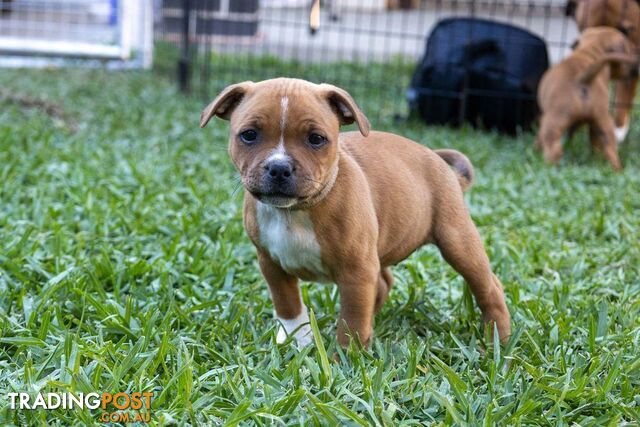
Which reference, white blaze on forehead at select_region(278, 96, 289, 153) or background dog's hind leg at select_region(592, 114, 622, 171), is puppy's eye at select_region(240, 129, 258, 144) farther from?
background dog's hind leg at select_region(592, 114, 622, 171)

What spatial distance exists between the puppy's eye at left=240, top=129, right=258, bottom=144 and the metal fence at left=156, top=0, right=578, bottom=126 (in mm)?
4633

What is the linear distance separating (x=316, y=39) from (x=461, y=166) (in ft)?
38.4

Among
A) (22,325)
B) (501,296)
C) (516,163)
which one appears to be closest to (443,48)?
(516,163)

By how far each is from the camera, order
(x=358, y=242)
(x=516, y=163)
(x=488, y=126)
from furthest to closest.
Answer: (x=488, y=126), (x=516, y=163), (x=358, y=242)

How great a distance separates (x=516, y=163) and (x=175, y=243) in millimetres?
3529

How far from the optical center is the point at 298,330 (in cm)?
321

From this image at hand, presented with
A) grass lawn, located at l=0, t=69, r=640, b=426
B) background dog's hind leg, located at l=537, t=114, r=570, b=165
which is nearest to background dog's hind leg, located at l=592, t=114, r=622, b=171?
background dog's hind leg, located at l=537, t=114, r=570, b=165

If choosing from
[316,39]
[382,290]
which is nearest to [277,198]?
[382,290]

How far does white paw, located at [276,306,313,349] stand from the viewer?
10.5 ft

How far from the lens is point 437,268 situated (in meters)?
4.30

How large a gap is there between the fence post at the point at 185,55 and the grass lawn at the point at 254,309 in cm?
326

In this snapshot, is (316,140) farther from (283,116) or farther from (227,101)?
(227,101)

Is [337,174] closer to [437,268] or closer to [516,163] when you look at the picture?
[437,268]

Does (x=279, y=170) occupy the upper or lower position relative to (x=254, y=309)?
upper
